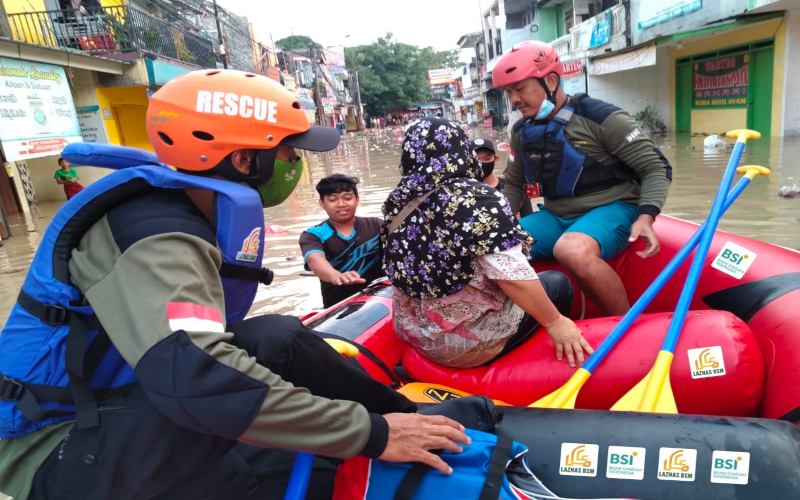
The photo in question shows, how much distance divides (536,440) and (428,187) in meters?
0.91

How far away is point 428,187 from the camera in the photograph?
6.43ft

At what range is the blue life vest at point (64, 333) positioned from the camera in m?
1.23

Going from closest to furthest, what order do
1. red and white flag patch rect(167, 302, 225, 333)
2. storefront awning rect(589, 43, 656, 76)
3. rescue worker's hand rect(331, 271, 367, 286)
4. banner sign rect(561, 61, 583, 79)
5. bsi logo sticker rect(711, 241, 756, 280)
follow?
red and white flag patch rect(167, 302, 225, 333), bsi logo sticker rect(711, 241, 756, 280), rescue worker's hand rect(331, 271, 367, 286), storefront awning rect(589, 43, 656, 76), banner sign rect(561, 61, 583, 79)

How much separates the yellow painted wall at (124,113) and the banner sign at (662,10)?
1317 centimetres

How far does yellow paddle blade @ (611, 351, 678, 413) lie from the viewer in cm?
179

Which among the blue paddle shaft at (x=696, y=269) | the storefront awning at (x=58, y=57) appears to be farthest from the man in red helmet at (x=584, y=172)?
the storefront awning at (x=58, y=57)

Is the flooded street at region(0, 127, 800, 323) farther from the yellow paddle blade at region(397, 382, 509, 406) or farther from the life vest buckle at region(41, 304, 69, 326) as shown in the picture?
the life vest buckle at region(41, 304, 69, 326)

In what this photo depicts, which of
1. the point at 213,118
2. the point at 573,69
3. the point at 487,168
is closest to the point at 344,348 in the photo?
the point at 213,118

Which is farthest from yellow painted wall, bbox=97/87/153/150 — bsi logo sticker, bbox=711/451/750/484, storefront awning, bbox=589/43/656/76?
A: bsi logo sticker, bbox=711/451/750/484

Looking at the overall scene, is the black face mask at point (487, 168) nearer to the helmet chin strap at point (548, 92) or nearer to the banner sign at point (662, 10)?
the helmet chin strap at point (548, 92)

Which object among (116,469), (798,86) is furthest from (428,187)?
(798,86)

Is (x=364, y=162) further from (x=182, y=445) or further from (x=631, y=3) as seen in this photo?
(x=182, y=445)

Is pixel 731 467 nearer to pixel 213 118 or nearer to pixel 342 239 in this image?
pixel 213 118

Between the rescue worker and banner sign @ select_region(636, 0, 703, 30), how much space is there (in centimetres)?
1403
